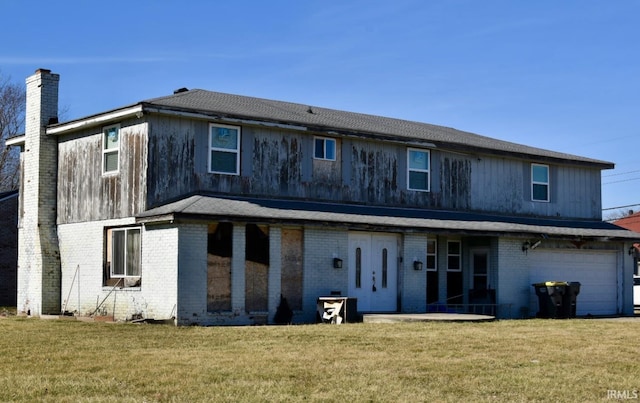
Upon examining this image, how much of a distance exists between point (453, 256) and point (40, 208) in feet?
42.6

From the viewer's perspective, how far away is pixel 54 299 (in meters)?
27.3

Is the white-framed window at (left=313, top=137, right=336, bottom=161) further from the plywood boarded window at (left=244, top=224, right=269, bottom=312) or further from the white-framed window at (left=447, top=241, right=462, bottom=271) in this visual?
the white-framed window at (left=447, top=241, right=462, bottom=271)

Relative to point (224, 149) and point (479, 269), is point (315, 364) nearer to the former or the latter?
point (224, 149)

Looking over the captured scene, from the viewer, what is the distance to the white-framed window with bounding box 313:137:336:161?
27.5 m

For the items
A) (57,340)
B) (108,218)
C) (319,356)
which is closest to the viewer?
(319,356)

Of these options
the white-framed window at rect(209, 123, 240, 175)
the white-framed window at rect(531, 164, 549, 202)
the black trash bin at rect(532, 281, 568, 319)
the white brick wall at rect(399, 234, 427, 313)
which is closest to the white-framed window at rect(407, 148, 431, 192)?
the white brick wall at rect(399, 234, 427, 313)

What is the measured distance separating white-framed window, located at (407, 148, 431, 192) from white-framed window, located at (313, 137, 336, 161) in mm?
3033

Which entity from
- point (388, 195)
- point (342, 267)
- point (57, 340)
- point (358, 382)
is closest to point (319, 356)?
point (358, 382)

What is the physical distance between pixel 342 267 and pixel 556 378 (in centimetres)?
1289

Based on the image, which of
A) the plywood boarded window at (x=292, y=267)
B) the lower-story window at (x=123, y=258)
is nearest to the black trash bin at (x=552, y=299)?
the plywood boarded window at (x=292, y=267)

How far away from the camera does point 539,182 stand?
33.2 metres

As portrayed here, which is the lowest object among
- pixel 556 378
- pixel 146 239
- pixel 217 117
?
pixel 556 378

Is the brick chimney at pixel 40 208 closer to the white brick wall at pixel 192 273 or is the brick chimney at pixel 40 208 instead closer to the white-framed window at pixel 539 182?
the white brick wall at pixel 192 273

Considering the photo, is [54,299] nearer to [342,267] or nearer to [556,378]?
[342,267]
